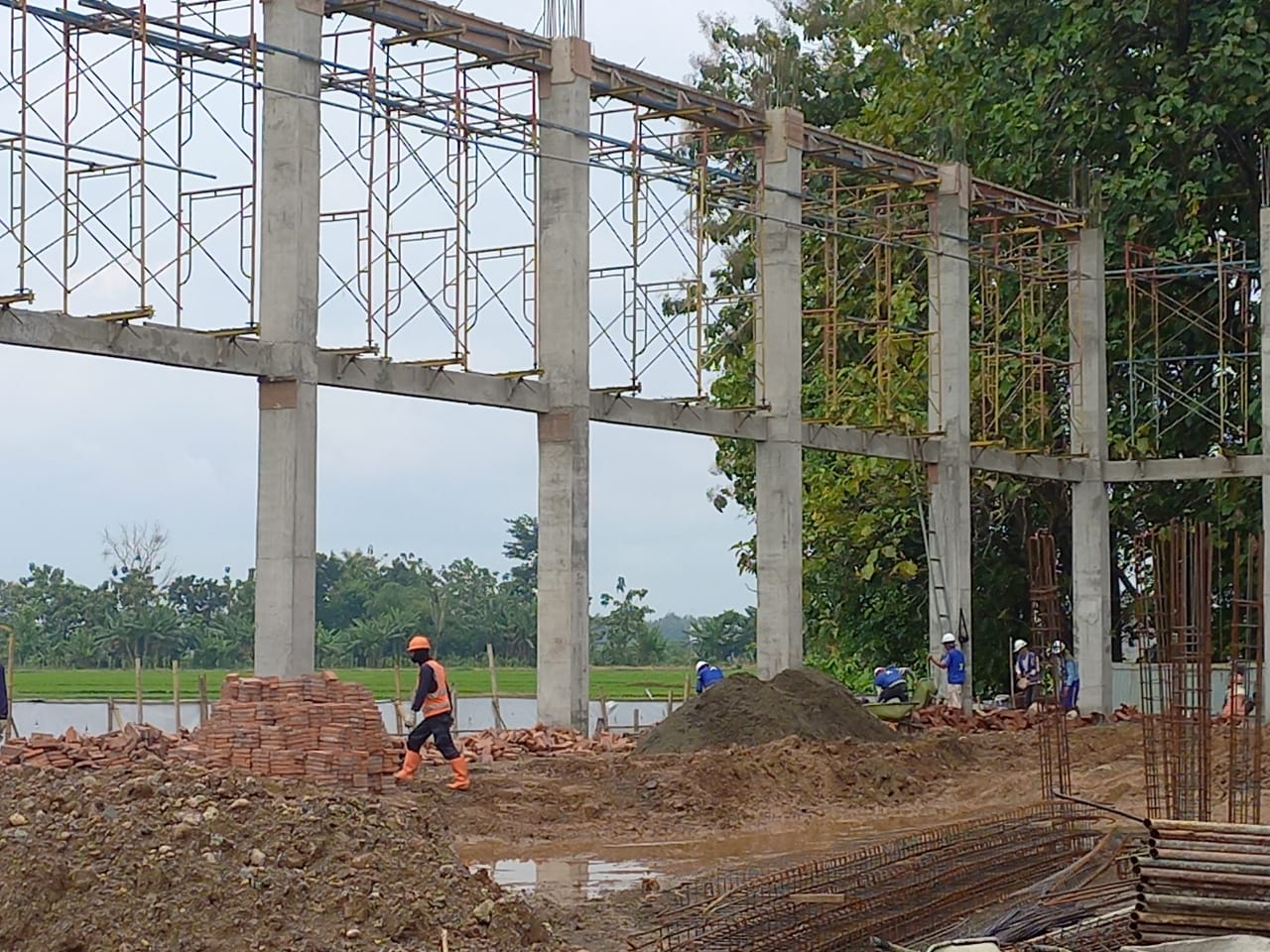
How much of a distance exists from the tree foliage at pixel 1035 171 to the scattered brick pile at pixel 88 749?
51.5 ft

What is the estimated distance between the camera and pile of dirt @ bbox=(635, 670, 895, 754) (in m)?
24.0

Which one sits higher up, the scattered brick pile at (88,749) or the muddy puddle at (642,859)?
the scattered brick pile at (88,749)

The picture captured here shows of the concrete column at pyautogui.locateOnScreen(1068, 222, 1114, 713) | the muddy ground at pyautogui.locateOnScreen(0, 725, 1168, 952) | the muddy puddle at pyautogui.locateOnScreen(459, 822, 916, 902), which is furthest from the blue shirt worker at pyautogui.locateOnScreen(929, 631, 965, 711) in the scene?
the muddy ground at pyautogui.locateOnScreen(0, 725, 1168, 952)

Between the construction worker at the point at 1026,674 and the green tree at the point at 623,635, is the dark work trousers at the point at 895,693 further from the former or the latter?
the green tree at the point at 623,635

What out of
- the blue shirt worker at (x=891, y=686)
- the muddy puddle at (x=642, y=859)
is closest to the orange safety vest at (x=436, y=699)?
the muddy puddle at (x=642, y=859)

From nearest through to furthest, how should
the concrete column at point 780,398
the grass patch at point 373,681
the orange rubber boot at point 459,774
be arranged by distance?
the orange rubber boot at point 459,774, the concrete column at point 780,398, the grass patch at point 373,681

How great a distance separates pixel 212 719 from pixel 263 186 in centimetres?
617

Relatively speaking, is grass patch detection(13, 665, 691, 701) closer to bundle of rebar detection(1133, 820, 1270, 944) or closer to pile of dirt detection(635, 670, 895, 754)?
pile of dirt detection(635, 670, 895, 754)

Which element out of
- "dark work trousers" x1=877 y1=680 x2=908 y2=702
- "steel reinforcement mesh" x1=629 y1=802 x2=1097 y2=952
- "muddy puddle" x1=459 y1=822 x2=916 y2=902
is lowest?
"muddy puddle" x1=459 y1=822 x2=916 y2=902

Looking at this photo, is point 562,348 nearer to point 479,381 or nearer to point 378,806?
point 479,381

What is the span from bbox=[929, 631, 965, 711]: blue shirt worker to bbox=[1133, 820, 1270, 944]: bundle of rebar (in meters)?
19.1

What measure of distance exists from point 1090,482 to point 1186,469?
1841 millimetres

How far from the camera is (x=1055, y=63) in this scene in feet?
118

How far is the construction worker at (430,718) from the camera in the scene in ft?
64.1
